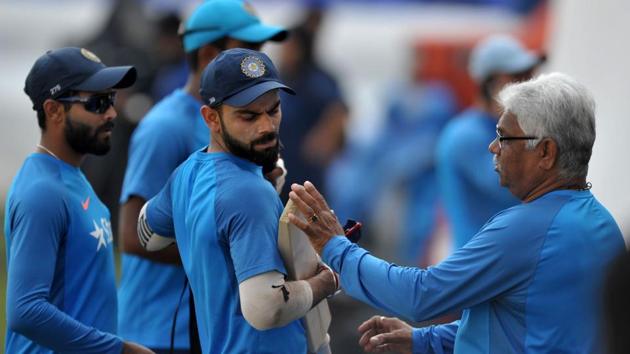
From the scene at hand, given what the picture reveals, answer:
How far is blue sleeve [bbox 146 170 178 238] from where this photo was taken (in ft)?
13.4

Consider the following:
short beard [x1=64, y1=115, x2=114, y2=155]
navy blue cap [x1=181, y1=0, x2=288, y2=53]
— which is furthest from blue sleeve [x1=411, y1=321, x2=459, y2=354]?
navy blue cap [x1=181, y1=0, x2=288, y2=53]

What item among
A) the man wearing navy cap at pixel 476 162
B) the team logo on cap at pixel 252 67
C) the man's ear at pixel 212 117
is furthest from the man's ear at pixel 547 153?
the man wearing navy cap at pixel 476 162

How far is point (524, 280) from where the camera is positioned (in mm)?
3578

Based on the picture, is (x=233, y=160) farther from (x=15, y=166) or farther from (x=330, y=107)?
(x=15, y=166)

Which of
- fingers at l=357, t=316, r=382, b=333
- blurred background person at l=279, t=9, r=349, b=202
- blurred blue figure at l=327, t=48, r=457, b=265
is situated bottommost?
blurred blue figure at l=327, t=48, r=457, b=265

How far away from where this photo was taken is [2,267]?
11.6m

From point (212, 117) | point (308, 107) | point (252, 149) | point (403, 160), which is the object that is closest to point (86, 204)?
point (212, 117)

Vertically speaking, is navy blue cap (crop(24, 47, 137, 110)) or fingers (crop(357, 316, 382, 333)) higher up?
navy blue cap (crop(24, 47, 137, 110))

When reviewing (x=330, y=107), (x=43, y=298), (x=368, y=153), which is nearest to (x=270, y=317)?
(x=43, y=298)

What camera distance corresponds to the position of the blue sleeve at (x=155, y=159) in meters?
4.81

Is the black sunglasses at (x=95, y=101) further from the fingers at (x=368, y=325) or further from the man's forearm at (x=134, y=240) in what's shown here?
the fingers at (x=368, y=325)

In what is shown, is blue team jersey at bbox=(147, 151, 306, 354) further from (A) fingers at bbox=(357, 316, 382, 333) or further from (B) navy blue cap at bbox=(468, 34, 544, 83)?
(B) navy blue cap at bbox=(468, 34, 544, 83)

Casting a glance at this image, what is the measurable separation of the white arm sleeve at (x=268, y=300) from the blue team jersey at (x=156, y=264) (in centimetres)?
110

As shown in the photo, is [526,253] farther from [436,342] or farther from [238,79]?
[238,79]
